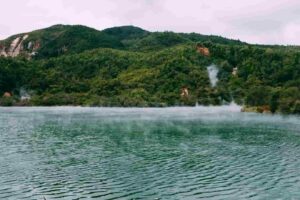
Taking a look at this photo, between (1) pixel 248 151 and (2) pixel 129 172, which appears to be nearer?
(2) pixel 129 172

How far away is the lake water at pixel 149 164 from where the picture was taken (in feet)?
146

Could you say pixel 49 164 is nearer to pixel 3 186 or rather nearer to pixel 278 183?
pixel 3 186

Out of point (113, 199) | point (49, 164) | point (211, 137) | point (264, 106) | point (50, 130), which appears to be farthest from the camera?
point (264, 106)

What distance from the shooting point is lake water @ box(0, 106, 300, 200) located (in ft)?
146

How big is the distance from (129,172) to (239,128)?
6373cm

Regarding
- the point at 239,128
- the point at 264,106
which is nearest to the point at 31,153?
the point at 239,128

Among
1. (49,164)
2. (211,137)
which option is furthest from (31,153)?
(211,137)

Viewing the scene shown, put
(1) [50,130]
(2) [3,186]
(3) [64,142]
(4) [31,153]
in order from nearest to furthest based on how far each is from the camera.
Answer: (2) [3,186] → (4) [31,153] → (3) [64,142] → (1) [50,130]

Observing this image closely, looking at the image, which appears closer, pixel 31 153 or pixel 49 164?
pixel 49 164

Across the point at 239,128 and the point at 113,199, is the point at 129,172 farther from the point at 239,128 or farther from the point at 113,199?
the point at 239,128

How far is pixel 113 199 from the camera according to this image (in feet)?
135

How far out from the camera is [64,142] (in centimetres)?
8488

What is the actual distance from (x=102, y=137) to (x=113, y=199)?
52.7 m

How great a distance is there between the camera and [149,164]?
196 feet
